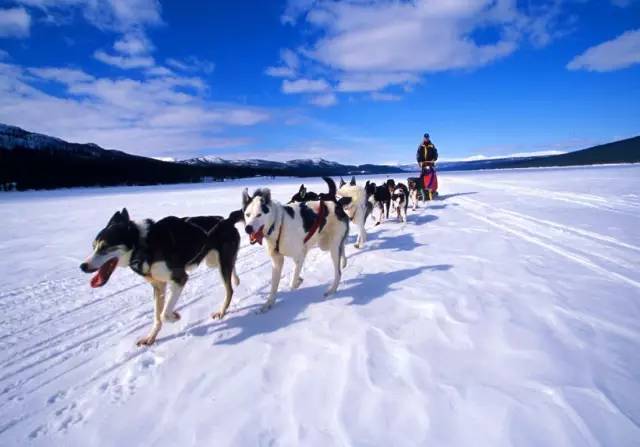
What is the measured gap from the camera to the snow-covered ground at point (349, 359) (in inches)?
90.0

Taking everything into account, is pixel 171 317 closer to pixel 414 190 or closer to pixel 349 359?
pixel 349 359

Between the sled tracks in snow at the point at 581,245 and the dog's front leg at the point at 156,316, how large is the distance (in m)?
5.88

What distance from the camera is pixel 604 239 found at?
6676mm

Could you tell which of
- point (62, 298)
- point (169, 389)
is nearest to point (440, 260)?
point (169, 389)

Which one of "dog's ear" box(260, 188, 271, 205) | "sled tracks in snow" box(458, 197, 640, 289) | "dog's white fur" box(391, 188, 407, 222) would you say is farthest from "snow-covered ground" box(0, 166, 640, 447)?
"dog's white fur" box(391, 188, 407, 222)

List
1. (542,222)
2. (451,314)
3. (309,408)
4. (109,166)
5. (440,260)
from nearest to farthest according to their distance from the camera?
(309,408) → (451,314) → (440,260) → (542,222) → (109,166)

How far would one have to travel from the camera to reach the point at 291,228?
14.6ft

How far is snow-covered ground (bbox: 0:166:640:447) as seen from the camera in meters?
2.29

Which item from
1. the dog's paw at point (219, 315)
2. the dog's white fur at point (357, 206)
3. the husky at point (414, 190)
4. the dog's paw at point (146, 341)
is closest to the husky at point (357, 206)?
the dog's white fur at point (357, 206)

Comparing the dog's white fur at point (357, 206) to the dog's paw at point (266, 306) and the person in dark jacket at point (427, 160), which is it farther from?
the person in dark jacket at point (427, 160)

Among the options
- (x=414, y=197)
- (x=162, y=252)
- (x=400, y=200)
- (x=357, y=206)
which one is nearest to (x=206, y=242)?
(x=162, y=252)

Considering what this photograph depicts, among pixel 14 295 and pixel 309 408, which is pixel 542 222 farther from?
pixel 14 295

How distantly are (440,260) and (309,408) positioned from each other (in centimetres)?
424

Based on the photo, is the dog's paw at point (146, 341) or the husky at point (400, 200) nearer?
the dog's paw at point (146, 341)
